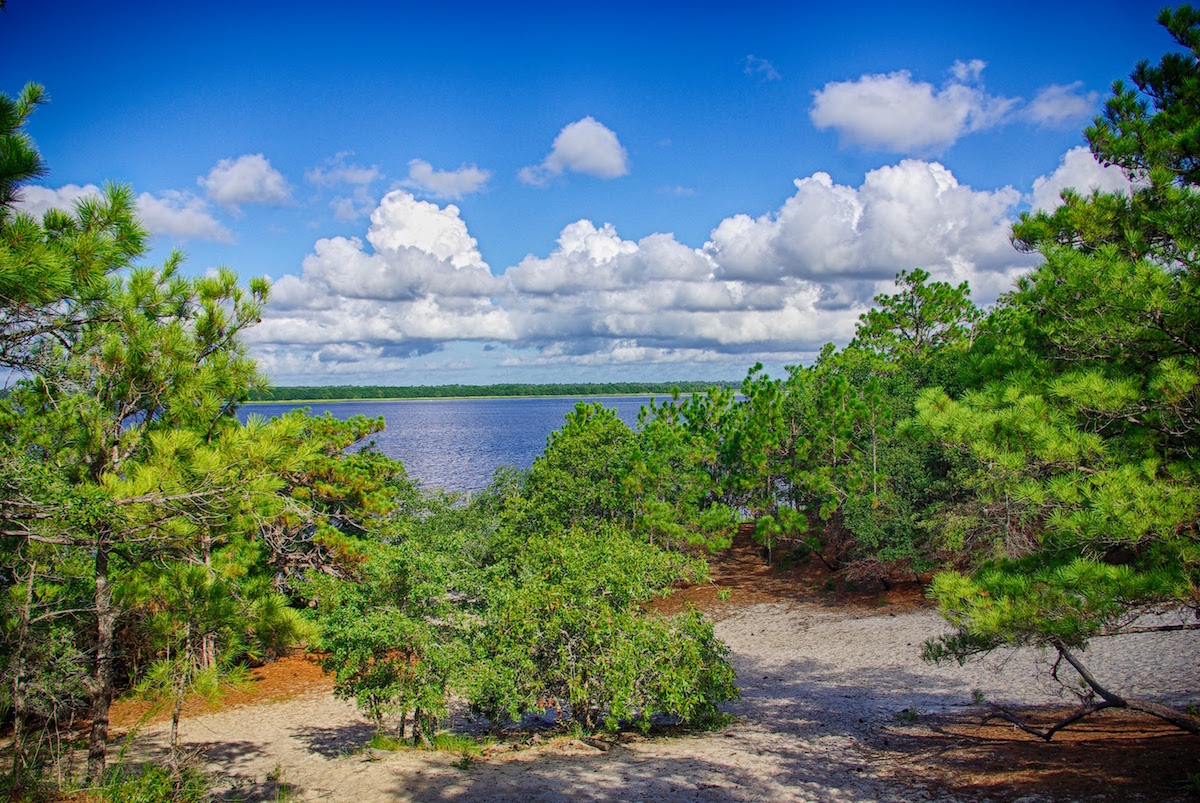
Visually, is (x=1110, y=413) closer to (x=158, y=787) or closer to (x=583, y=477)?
(x=158, y=787)

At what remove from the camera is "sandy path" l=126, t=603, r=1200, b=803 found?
8188 millimetres

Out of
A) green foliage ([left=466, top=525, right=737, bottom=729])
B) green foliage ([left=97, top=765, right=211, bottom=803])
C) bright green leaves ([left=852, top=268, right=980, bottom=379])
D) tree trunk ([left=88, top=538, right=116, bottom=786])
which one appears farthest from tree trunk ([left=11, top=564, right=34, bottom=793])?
bright green leaves ([left=852, top=268, right=980, bottom=379])

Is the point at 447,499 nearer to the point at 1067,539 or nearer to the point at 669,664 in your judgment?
the point at 669,664

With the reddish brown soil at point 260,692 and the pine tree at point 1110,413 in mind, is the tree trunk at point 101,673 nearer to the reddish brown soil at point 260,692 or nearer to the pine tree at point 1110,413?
the reddish brown soil at point 260,692

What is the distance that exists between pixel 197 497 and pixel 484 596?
4.48 metres

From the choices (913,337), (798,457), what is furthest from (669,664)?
(913,337)

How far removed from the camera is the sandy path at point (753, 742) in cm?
819

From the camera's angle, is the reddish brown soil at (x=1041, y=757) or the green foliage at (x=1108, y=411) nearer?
the green foliage at (x=1108, y=411)

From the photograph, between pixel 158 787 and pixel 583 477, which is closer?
pixel 158 787

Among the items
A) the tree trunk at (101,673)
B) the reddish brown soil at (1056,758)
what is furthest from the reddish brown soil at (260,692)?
the reddish brown soil at (1056,758)

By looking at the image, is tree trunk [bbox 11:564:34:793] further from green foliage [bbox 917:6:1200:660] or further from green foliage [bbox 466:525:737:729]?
green foliage [bbox 917:6:1200:660]

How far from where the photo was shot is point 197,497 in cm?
641

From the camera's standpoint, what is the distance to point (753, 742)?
10.3m

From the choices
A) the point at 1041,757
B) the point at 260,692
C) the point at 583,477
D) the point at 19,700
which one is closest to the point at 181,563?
the point at 19,700
